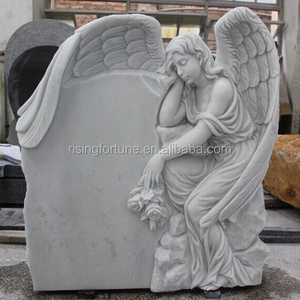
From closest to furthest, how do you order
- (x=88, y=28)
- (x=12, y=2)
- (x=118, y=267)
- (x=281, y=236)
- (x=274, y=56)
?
(x=88, y=28) → (x=274, y=56) → (x=118, y=267) → (x=281, y=236) → (x=12, y=2)

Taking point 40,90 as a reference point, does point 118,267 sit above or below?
below

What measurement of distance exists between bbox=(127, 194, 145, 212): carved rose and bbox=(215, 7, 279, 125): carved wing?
830 mm

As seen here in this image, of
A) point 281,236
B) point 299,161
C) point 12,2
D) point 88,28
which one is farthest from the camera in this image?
point 12,2

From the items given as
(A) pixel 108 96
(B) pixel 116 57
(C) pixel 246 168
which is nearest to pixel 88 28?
(B) pixel 116 57

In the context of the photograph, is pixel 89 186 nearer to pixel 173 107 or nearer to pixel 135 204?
pixel 135 204

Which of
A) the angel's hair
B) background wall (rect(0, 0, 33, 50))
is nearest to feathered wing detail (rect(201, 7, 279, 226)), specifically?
the angel's hair

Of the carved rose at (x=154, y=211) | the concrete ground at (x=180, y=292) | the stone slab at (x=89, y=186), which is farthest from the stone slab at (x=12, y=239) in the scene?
the carved rose at (x=154, y=211)

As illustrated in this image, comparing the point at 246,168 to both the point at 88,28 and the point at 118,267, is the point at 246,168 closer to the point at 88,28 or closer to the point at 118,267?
the point at 118,267

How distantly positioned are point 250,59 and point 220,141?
19.9 inches

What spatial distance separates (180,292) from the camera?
6.30 ft

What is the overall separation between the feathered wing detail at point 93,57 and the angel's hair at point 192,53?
4.1 inches

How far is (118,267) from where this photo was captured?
1886 millimetres

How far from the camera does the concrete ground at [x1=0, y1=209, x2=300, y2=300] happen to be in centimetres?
187

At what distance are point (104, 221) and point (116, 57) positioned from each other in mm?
951
